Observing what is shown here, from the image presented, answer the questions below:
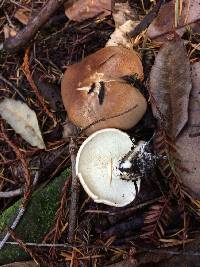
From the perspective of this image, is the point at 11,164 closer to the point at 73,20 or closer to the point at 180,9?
the point at 73,20

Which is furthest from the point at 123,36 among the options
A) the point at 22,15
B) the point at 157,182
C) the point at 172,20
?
the point at 157,182

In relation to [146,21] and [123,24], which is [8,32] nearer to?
[123,24]

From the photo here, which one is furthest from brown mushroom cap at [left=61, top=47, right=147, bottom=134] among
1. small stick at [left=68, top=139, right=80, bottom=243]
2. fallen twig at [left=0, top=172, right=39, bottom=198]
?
fallen twig at [left=0, top=172, right=39, bottom=198]

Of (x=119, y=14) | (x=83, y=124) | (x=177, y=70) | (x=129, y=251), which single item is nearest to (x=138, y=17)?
(x=119, y=14)

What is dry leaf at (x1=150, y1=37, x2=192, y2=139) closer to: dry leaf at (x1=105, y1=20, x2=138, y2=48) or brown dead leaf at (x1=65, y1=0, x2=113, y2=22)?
dry leaf at (x1=105, y1=20, x2=138, y2=48)

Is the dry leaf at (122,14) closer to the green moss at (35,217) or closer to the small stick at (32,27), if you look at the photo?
the small stick at (32,27)

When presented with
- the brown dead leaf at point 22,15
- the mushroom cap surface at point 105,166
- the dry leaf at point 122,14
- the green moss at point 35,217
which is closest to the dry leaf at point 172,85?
the mushroom cap surface at point 105,166

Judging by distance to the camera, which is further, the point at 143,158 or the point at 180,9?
the point at 180,9
